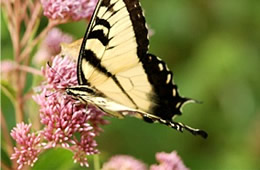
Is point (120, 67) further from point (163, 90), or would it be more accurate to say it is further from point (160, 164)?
point (160, 164)

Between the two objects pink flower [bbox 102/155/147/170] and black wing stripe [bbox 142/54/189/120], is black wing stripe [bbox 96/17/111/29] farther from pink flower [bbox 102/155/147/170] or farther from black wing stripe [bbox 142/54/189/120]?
pink flower [bbox 102/155/147/170]

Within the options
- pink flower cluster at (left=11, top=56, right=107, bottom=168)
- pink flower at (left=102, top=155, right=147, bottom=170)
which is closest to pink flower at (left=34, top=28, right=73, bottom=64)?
pink flower cluster at (left=11, top=56, right=107, bottom=168)

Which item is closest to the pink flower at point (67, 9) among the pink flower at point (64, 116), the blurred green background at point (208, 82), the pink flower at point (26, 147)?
the pink flower at point (64, 116)

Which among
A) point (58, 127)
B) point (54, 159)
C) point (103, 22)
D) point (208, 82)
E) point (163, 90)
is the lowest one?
point (54, 159)

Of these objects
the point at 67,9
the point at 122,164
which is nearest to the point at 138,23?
the point at 67,9

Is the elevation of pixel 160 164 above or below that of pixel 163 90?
below

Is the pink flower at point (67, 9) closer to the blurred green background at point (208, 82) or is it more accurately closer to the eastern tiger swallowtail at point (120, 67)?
the eastern tiger swallowtail at point (120, 67)
